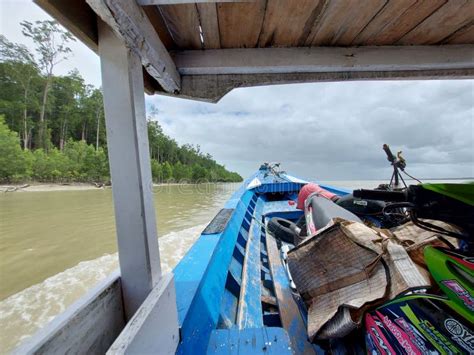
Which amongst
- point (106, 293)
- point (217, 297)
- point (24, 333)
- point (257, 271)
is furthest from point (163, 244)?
point (106, 293)

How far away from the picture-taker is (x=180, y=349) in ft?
3.34

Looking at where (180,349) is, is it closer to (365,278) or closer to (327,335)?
(327,335)

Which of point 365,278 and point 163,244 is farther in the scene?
point 163,244

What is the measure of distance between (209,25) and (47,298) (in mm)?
4186

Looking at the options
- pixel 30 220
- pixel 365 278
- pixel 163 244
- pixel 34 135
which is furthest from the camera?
pixel 34 135

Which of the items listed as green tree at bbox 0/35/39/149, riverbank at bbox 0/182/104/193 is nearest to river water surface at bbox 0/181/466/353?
green tree at bbox 0/35/39/149

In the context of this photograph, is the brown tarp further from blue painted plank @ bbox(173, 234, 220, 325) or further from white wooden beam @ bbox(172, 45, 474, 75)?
white wooden beam @ bbox(172, 45, 474, 75)

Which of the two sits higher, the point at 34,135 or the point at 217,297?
the point at 34,135

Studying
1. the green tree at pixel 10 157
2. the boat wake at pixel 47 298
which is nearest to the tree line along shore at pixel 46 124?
the green tree at pixel 10 157

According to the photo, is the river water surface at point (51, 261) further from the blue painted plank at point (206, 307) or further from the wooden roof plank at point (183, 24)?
the wooden roof plank at point (183, 24)

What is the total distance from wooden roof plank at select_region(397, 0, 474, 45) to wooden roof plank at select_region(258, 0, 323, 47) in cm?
58

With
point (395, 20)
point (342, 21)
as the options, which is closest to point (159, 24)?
point (342, 21)

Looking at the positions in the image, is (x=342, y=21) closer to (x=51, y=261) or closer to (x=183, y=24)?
(x=183, y=24)

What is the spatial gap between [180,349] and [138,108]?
3.76 ft
